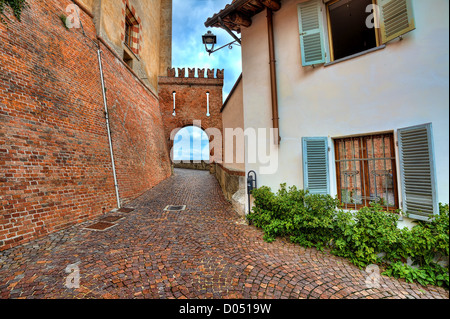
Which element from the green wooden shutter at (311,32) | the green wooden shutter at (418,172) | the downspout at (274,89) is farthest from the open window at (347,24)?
the green wooden shutter at (418,172)

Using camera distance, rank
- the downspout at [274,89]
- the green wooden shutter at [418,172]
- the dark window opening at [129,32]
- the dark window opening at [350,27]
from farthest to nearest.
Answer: the dark window opening at [129,32]
the downspout at [274,89]
the dark window opening at [350,27]
the green wooden shutter at [418,172]

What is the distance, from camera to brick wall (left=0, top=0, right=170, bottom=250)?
3885 millimetres

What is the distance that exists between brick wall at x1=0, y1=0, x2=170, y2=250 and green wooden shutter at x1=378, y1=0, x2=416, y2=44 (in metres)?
7.38

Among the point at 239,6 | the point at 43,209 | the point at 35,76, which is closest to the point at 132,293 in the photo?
the point at 43,209

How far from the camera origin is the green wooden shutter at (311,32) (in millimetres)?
4023

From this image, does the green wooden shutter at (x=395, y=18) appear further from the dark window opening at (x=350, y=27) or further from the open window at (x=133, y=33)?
the open window at (x=133, y=33)

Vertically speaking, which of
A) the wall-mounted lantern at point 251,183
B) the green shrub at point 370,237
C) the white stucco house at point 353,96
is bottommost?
the green shrub at point 370,237

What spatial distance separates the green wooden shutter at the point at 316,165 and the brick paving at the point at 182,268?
48.9 inches

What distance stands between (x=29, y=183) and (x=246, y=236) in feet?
15.8

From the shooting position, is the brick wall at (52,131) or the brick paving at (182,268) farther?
the brick wall at (52,131)

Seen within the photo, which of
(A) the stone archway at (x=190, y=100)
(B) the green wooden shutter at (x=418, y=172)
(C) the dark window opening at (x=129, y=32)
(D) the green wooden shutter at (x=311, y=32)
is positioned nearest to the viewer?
(B) the green wooden shutter at (x=418, y=172)

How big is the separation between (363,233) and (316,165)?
143 cm

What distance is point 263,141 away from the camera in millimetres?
4965
